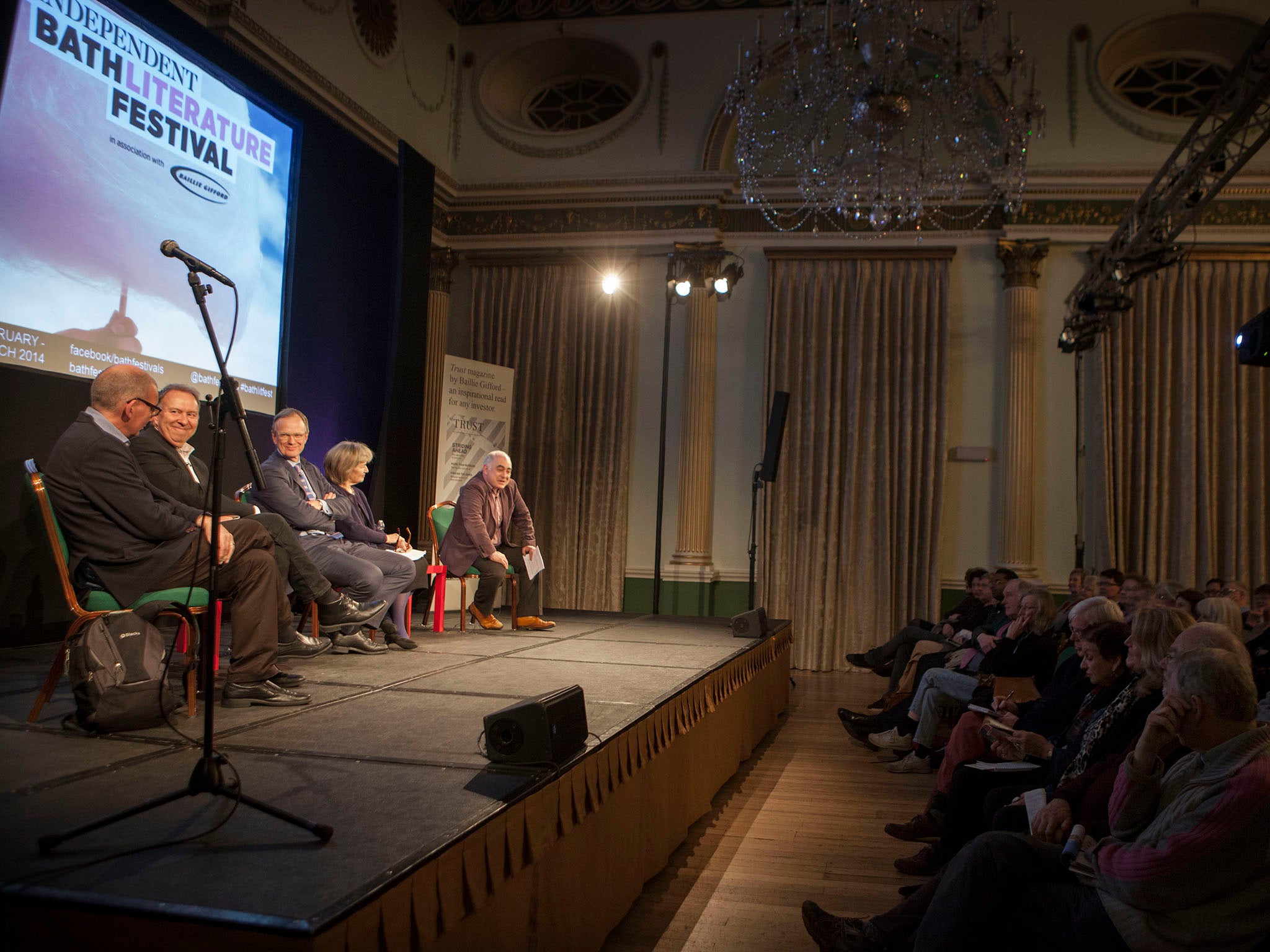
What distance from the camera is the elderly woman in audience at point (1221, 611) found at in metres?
3.46

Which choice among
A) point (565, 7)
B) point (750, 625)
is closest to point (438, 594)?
point (750, 625)

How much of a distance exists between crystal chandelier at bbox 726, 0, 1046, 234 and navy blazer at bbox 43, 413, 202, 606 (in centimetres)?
426

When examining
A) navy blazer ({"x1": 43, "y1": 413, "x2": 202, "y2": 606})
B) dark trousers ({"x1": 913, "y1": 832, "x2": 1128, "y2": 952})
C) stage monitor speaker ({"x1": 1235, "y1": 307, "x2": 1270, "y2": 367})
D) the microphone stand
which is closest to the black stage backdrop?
navy blazer ({"x1": 43, "y1": 413, "x2": 202, "y2": 606})

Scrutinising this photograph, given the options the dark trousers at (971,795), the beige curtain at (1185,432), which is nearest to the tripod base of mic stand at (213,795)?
the dark trousers at (971,795)

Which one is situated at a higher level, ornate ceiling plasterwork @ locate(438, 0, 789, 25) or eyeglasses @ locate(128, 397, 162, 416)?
ornate ceiling plasterwork @ locate(438, 0, 789, 25)

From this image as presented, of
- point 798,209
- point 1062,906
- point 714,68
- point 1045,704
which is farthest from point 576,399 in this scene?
point 1062,906

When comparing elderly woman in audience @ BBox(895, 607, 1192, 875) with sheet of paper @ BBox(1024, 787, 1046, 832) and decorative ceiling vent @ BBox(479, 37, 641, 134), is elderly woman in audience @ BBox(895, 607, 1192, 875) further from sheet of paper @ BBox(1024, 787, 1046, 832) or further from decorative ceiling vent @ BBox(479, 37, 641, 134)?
decorative ceiling vent @ BBox(479, 37, 641, 134)

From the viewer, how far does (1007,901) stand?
6.01ft

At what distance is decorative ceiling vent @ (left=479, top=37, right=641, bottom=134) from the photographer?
848 centimetres

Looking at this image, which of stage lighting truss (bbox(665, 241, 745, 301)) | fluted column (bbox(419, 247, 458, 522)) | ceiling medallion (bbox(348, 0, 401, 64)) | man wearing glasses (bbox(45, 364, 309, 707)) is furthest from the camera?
fluted column (bbox(419, 247, 458, 522))

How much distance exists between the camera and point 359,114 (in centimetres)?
691

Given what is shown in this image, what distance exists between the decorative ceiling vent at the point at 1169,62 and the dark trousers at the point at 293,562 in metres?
7.31

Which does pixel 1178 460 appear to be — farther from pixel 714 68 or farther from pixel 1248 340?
pixel 714 68

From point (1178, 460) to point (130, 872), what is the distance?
779 centimetres
